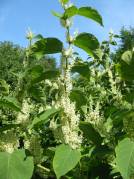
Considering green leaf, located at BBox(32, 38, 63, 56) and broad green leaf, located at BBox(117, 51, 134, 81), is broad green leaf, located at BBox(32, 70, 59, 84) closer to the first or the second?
green leaf, located at BBox(32, 38, 63, 56)

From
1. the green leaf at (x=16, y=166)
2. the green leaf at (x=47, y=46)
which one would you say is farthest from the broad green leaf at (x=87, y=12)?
the green leaf at (x=16, y=166)

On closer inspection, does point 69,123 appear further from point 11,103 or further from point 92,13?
point 92,13

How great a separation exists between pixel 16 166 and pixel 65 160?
0.78ft

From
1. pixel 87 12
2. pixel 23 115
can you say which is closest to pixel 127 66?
pixel 87 12

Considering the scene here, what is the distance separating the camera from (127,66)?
8.20 feet

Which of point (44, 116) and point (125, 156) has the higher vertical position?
point (44, 116)

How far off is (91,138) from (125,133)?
0.18 metres

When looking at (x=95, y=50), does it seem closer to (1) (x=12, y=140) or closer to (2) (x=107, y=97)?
(1) (x=12, y=140)

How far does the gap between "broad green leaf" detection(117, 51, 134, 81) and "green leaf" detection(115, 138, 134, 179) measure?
374 millimetres

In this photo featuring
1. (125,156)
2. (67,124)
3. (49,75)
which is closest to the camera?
(125,156)

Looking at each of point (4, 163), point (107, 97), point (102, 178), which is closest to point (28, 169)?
point (4, 163)

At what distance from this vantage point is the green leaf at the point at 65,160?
2281 mm

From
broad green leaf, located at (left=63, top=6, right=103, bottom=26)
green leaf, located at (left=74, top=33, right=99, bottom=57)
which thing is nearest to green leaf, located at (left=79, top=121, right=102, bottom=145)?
green leaf, located at (left=74, top=33, right=99, bottom=57)

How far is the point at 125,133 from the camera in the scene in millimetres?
2473
